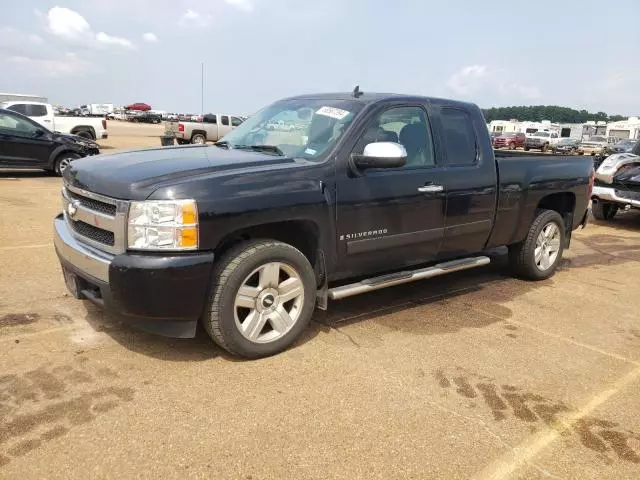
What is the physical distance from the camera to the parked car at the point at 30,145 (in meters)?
12.6

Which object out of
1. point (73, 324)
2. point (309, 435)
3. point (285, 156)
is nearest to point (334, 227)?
point (285, 156)

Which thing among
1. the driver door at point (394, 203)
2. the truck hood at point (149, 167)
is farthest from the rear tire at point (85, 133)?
the driver door at point (394, 203)

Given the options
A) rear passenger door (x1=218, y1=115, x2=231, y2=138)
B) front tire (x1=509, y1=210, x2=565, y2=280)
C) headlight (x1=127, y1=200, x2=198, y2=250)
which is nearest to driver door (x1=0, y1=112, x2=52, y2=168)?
headlight (x1=127, y1=200, x2=198, y2=250)

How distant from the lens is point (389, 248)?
4430mm

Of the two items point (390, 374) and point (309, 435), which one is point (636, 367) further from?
point (309, 435)

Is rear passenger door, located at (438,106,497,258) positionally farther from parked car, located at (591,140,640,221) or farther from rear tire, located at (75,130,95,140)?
rear tire, located at (75,130,95,140)

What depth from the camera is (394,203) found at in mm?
4348

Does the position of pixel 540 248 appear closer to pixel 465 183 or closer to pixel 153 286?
pixel 465 183

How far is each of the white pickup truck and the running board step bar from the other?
1768 centimetres

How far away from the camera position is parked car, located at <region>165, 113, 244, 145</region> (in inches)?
1052

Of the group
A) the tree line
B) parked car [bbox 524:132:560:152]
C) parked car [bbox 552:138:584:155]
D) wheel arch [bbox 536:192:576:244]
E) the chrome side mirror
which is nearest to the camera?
the chrome side mirror

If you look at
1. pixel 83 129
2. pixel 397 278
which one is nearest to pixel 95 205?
pixel 397 278

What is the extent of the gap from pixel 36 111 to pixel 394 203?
18740 mm

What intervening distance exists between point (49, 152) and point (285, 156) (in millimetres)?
10949
